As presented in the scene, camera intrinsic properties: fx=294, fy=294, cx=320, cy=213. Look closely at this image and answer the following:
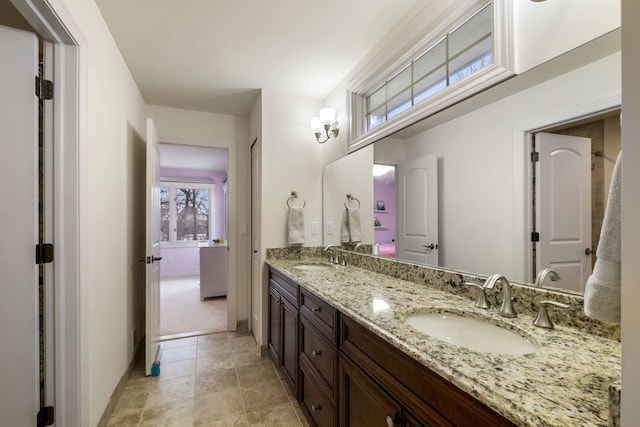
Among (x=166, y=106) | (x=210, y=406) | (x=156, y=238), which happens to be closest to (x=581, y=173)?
(x=210, y=406)

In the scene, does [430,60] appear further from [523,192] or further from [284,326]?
[284,326]

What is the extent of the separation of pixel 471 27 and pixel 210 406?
103 inches

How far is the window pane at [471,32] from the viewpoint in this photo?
1282 mm

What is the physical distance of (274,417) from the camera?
1790 millimetres

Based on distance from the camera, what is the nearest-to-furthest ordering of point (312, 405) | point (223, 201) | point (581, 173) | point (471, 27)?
point (581, 173) < point (471, 27) < point (312, 405) < point (223, 201)

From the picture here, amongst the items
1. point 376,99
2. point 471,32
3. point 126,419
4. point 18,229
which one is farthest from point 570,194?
point 126,419

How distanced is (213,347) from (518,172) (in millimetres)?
2788

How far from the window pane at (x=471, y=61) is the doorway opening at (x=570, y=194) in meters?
0.40

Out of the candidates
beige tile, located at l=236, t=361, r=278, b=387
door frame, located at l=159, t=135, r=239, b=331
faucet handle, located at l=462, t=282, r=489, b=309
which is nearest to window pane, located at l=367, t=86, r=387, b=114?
faucet handle, located at l=462, t=282, r=489, b=309

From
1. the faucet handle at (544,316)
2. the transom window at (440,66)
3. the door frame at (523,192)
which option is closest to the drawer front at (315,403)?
the faucet handle at (544,316)

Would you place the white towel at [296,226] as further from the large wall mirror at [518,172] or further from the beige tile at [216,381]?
the beige tile at [216,381]

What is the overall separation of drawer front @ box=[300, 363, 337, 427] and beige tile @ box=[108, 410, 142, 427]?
3.31 ft

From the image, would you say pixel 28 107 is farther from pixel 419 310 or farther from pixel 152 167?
pixel 419 310

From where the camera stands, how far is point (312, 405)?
162 cm
